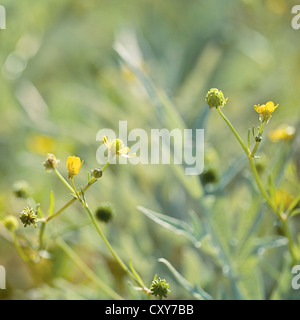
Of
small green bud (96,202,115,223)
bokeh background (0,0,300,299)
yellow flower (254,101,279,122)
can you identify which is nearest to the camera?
yellow flower (254,101,279,122)

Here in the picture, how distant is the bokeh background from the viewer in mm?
741

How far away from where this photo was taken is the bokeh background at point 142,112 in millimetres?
741

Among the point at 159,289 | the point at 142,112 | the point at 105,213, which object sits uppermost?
the point at 142,112

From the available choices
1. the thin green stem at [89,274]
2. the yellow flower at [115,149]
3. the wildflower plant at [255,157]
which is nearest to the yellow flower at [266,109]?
the wildflower plant at [255,157]

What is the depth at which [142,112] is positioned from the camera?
3.15 ft

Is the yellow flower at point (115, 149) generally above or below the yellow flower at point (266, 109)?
below

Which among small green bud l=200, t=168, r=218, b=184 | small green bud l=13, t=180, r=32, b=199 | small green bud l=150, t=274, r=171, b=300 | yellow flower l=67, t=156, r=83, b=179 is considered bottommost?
small green bud l=150, t=274, r=171, b=300

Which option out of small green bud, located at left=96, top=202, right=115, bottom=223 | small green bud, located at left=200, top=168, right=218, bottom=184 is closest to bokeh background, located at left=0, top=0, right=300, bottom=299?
small green bud, located at left=200, top=168, right=218, bottom=184

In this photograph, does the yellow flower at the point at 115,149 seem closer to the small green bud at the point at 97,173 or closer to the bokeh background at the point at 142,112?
the small green bud at the point at 97,173

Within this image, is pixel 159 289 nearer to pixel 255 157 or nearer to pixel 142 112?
pixel 255 157

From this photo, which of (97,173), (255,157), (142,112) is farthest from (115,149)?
(142,112)

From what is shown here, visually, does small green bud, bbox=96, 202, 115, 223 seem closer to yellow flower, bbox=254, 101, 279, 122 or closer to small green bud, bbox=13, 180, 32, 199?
small green bud, bbox=13, 180, 32, 199

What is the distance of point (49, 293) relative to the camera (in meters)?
0.70
